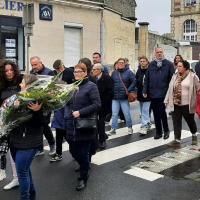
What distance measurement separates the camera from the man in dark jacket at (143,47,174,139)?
873 centimetres

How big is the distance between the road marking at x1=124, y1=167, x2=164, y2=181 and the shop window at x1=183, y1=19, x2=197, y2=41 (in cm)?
6415

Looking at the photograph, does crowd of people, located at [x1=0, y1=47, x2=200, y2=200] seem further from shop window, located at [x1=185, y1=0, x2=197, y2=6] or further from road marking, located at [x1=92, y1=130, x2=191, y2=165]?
shop window, located at [x1=185, y1=0, x2=197, y2=6]

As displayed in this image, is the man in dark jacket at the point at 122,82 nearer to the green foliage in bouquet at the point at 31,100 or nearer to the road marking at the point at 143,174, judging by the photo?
the road marking at the point at 143,174

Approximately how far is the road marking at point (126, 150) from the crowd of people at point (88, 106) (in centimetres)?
20

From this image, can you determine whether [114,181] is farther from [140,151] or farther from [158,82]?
[158,82]

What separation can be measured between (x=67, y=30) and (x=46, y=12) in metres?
1.59

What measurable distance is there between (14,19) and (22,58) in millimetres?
1622

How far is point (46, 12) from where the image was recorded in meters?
19.0

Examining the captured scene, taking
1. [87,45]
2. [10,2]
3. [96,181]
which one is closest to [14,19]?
[10,2]

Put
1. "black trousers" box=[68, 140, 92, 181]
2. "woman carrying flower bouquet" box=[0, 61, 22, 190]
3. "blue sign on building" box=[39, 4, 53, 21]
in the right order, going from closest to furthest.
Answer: "woman carrying flower bouquet" box=[0, 61, 22, 190], "black trousers" box=[68, 140, 92, 181], "blue sign on building" box=[39, 4, 53, 21]

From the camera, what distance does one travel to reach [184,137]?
30.6ft

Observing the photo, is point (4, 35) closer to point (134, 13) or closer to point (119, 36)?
point (119, 36)

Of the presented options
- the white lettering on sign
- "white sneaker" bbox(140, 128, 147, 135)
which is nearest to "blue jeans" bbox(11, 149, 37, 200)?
"white sneaker" bbox(140, 128, 147, 135)

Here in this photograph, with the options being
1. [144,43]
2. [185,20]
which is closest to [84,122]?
[144,43]
